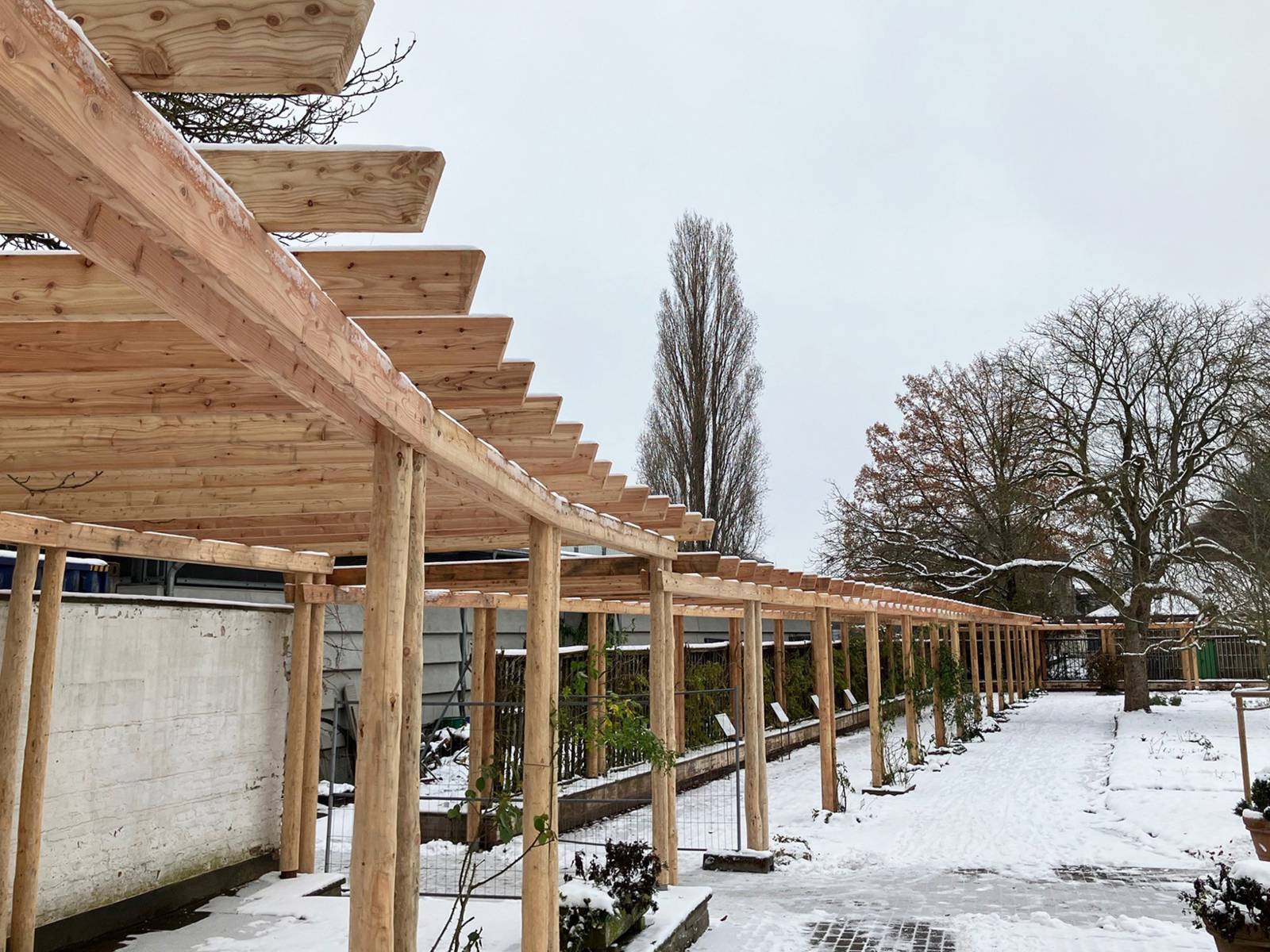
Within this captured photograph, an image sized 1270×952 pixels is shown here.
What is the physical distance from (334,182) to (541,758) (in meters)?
3.87

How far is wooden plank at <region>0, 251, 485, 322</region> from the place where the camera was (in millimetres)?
2545

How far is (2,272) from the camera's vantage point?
2496 millimetres

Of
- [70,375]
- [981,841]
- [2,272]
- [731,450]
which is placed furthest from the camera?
[731,450]

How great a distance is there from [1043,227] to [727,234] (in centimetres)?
6225

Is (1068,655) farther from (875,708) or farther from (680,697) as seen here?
(680,697)

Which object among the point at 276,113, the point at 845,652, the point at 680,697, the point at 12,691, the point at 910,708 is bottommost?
the point at 910,708

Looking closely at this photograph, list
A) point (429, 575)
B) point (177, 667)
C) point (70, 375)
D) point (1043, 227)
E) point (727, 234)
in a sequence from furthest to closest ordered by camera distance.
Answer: point (1043, 227)
point (727, 234)
point (429, 575)
point (177, 667)
point (70, 375)

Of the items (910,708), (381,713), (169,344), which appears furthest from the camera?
(910,708)

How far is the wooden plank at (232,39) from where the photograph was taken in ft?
5.13

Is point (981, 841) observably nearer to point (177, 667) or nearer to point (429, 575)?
point (429, 575)

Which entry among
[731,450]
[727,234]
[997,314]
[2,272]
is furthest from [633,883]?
[997,314]

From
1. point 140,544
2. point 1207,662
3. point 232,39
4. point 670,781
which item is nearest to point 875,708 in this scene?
point 670,781

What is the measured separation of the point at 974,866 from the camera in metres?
9.27

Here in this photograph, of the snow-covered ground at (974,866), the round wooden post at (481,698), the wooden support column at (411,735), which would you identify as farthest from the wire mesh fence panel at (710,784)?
the wooden support column at (411,735)
